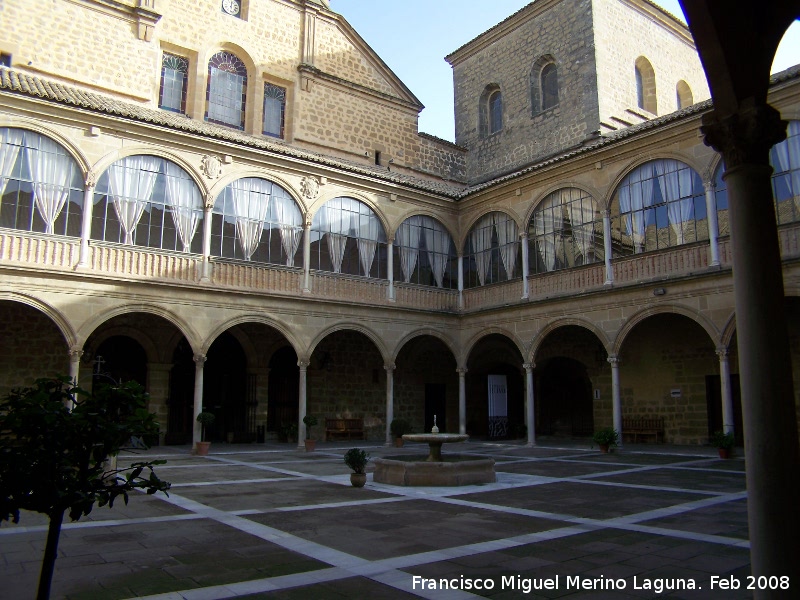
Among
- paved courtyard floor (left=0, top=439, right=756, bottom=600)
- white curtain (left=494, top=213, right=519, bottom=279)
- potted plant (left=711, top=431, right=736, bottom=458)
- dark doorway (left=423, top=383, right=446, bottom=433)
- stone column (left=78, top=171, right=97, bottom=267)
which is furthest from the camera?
dark doorway (left=423, top=383, right=446, bottom=433)

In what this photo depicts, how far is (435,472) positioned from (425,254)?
38.8 feet

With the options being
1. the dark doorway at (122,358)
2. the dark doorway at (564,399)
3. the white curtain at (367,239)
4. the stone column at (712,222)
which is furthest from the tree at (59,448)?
the dark doorway at (564,399)

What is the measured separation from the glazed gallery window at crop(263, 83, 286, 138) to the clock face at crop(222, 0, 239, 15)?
2552 mm

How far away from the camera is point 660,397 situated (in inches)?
722

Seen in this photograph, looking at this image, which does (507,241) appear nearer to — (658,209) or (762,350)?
(658,209)

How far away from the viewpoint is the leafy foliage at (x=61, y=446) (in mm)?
3494

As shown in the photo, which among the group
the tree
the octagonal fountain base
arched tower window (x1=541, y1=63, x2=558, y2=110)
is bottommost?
the octagonal fountain base

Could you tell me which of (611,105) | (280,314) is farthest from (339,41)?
(280,314)

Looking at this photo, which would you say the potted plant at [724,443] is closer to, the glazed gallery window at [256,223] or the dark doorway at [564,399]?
the dark doorway at [564,399]

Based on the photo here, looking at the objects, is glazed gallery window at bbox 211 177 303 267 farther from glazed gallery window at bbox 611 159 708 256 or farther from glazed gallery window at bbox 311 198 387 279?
glazed gallery window at bbox 611 159 708 256

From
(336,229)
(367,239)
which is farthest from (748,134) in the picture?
(367,239)

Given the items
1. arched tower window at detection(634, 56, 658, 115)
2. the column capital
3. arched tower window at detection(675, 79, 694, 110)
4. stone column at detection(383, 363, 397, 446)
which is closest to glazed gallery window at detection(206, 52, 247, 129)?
stone column at detection(383, 363, 397, 446)

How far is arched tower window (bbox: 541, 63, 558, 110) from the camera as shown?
2536 cm

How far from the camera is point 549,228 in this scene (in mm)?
18891
